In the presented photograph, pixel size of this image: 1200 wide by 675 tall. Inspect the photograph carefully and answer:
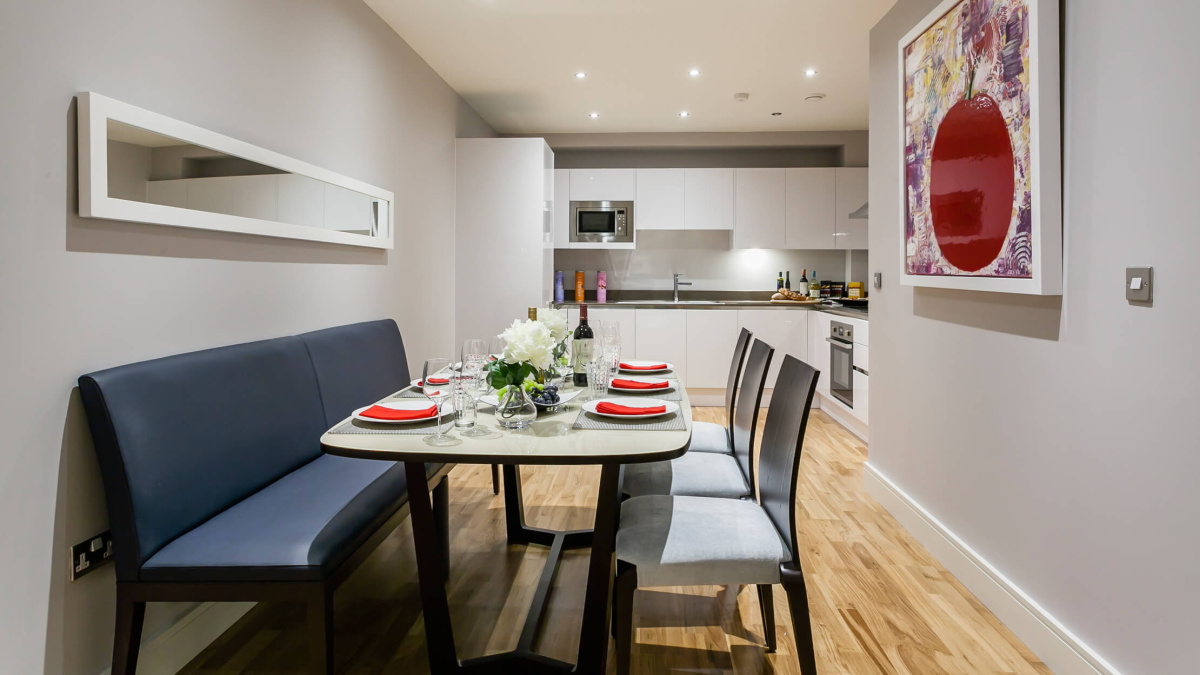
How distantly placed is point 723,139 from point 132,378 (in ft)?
17.3

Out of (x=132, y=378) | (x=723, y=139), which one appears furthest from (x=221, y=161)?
(x=723, y=139)

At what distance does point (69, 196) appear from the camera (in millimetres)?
1580

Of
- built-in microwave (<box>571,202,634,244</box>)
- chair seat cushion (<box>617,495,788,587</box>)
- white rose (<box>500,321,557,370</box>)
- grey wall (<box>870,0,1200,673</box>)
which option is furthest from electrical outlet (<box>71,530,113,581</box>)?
built-in microwave (<box>571,202,634,244</box>)

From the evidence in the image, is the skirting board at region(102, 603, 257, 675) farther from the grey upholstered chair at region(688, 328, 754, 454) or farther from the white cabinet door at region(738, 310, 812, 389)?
the white cabinet door at region(738, 310, 812, 389)

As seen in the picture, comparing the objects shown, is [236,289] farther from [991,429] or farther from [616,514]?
[991,429]

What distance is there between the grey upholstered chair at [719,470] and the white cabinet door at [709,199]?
147 inches

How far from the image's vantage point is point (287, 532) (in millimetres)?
1659

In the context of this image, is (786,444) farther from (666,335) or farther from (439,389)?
(666,335)

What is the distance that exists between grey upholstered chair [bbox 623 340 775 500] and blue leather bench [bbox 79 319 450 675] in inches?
29.8

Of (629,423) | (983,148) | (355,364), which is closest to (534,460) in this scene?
(629,423)

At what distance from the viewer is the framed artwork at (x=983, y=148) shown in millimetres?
1819

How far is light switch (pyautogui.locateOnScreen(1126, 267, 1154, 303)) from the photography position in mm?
1514

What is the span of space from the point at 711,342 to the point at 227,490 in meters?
4.36

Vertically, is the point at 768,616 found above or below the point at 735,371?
below
